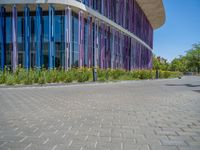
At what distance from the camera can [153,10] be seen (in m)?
50.5

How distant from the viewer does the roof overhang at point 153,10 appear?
44856mm

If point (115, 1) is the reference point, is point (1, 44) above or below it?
below

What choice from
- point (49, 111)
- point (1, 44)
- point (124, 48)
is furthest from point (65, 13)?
point (49, 111)

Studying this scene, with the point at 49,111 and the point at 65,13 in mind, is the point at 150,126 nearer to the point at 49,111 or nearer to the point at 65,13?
the point at 49,111

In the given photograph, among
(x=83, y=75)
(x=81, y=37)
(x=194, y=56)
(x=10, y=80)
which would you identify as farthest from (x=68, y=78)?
(x=194, y=56)

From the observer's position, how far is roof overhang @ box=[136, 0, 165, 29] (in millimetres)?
44856

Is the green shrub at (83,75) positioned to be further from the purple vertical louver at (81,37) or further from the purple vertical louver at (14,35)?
the purple vertical louver at (14,35)

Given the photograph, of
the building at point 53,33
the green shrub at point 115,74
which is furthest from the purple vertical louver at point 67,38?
the green shrub at point 115,74

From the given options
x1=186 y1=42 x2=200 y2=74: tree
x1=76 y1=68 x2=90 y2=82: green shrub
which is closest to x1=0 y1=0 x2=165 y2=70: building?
x1=76 y1=68 x2=90 y2=82: green shrub

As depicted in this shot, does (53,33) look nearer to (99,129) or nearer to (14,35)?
(14,35)

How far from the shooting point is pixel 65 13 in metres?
25.2

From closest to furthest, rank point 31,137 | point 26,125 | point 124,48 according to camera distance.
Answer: point 31,137, point 26,125, point 124,48

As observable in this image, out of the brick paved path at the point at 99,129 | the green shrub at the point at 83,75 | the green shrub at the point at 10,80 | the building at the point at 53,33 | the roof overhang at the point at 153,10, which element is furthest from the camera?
the roof overhang at the point at 153,10

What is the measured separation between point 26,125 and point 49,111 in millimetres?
1646
